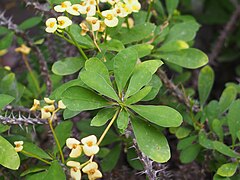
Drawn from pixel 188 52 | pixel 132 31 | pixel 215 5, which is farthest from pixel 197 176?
pixel 215 5

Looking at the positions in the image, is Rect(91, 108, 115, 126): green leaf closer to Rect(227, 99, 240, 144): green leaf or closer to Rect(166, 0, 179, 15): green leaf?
Rect(227, 99, 240, 144): green leaf

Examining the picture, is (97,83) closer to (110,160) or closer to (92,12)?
(92,12)

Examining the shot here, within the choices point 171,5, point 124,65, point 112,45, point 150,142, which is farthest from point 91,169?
point 171,5

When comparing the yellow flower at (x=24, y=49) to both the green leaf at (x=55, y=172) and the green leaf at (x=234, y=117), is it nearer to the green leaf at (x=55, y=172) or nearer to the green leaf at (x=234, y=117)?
the green leaf at (x=55, y=172)

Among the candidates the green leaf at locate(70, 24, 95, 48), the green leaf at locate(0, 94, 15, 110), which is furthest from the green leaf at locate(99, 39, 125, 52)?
the green leaf at locate(0, 94, 15, 110)

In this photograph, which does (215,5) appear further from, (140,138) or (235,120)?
(140,138)

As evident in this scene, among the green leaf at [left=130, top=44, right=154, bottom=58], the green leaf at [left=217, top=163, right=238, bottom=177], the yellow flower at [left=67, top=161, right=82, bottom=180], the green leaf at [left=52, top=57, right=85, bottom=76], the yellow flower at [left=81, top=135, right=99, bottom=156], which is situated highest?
the green leaf at [left=130, top=44, right=154, bottom=58]

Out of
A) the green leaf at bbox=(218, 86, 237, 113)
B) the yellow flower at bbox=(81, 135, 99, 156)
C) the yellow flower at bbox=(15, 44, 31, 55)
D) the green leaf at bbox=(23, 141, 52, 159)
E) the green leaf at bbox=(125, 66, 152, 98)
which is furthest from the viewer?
the yellow flower at bbox=(15, 44, 31, 55)
